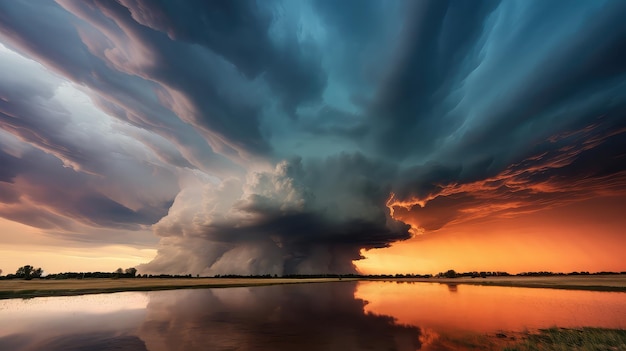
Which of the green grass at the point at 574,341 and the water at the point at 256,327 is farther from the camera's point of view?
the water at the point at 256,327

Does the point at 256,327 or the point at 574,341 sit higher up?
the point at 256,327

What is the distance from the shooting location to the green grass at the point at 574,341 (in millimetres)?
25545

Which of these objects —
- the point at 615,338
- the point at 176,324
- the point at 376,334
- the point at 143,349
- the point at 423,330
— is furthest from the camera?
the point at 176,324

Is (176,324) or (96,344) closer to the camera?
(96,344)

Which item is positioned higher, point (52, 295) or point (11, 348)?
point (52, 295)

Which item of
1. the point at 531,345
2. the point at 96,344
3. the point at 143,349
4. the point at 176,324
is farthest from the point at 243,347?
the point at 531,345

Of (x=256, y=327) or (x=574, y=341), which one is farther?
(x=256, y=327)

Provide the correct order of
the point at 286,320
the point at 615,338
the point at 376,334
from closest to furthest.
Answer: the point at 615,338 → the point at 376,334 → the point at 286,320

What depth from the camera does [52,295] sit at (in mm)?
76688

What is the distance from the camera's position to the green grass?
25.5 meters

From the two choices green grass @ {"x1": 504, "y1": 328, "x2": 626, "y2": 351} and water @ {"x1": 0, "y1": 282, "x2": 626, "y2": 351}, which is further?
water @ {"x1": 0, "y1": 282, "x2": 626, "y2": 351}

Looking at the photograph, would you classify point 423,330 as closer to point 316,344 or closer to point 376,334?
point 376,334

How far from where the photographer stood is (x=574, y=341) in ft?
91.7

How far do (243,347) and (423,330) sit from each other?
70.8 ft
